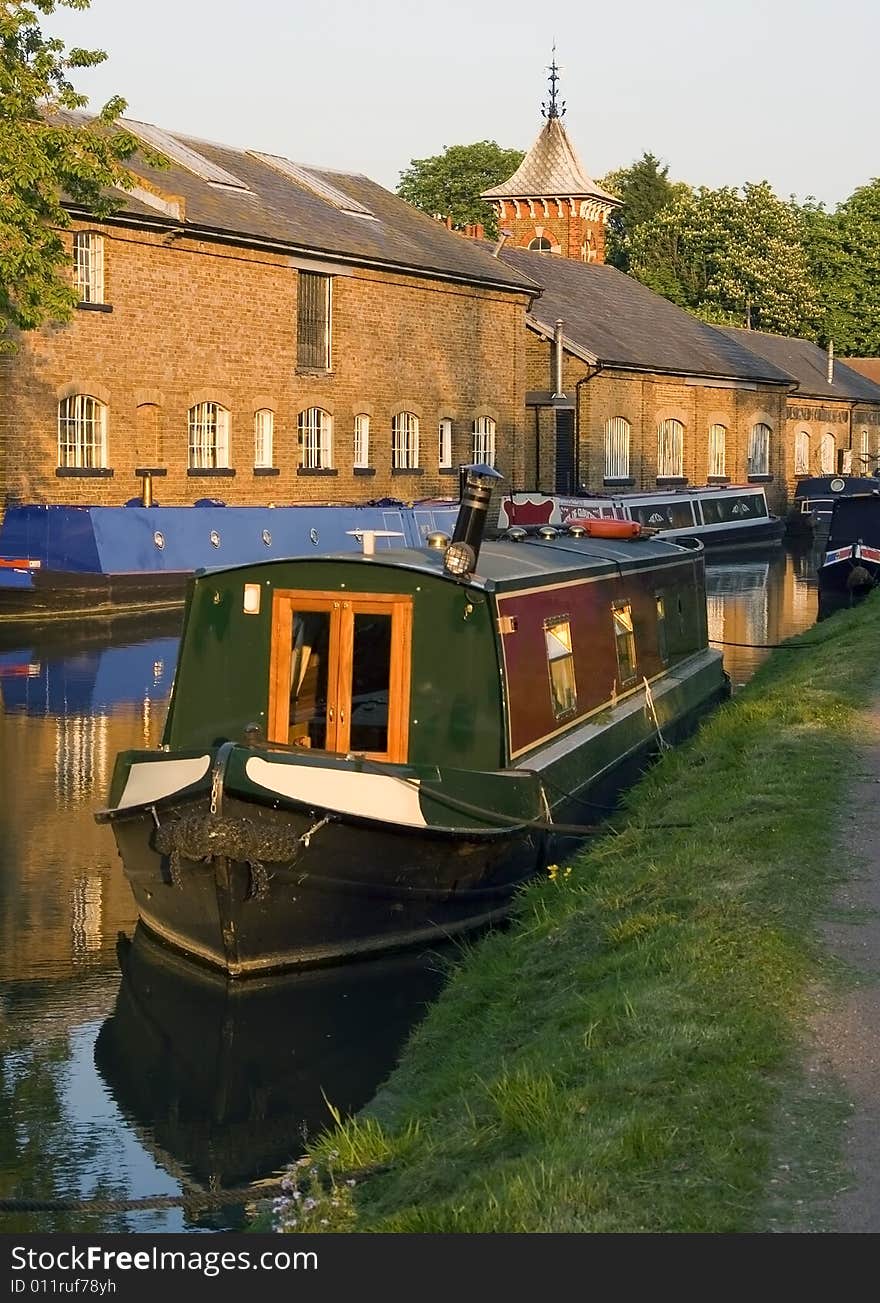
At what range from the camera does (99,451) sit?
30.8 meters

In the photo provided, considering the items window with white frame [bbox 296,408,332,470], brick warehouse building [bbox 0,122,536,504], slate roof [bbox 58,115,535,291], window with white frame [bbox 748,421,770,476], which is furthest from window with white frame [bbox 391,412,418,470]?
window with white frame [bbox 748,421,770,476]

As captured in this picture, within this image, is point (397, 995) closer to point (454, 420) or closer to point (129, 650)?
point (129, 650)

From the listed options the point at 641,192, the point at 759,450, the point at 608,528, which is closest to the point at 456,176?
the point at 641,192

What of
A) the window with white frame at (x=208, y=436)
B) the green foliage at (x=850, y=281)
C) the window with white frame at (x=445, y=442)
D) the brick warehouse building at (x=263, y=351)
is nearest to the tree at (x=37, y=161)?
the brick warehouse building at (x=263, y=351)

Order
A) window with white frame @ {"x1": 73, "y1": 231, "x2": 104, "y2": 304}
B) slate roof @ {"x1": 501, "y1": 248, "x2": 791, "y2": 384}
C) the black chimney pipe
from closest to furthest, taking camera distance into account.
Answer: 1. the black chimney pipe
2. window with white frame @ {"x1": 73, "y1": 231, "x2": 104, "y2": 304}
3. slate roof @ {"x1": 501, "y1": 248, "x2": 791, "y2": 384}

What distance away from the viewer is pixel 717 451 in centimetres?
5438

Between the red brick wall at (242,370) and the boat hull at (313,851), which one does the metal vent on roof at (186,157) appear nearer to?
the red brick wall at (242,370)

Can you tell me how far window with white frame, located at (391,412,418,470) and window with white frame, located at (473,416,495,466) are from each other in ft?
8.93

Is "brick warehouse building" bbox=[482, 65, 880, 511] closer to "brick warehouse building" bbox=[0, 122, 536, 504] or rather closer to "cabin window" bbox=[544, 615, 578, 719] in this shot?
"brick warehouse building" bbox=[0, 122, 536, 504]

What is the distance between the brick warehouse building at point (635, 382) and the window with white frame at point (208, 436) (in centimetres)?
1243

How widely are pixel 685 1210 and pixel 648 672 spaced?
1057 cm

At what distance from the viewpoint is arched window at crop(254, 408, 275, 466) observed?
34969mm

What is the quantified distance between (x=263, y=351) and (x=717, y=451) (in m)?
22.7

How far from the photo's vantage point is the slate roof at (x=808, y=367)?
63144 millimetres
